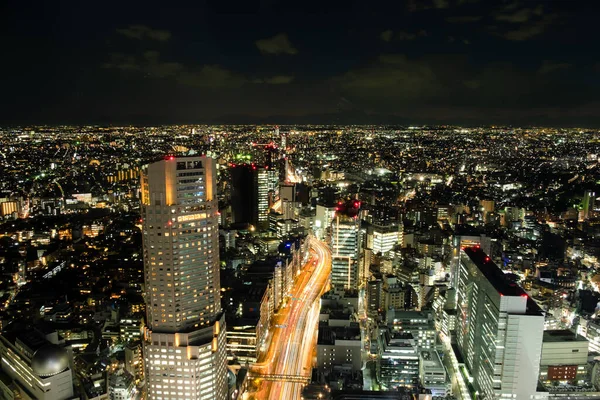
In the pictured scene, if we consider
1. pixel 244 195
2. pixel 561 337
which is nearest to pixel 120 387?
pixel 561 337

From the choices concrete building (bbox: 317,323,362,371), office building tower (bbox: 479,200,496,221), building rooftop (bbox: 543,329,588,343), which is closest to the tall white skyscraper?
concrete building (bbox: 317,323,362,371)

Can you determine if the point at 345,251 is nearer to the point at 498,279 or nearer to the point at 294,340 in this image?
the point at 294,340

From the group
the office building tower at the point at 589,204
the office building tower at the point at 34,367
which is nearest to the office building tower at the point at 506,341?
the office building tower at the point at 34,367

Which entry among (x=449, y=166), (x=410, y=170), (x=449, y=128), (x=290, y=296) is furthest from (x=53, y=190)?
(x=449, y=128)

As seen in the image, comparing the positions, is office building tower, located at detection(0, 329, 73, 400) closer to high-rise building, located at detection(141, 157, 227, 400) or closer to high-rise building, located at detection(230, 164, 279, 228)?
high-rise building, located at detection(141, 157, 227, 400)

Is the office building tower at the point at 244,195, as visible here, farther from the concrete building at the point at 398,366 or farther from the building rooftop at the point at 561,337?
the building rooftop at the point at 561,337

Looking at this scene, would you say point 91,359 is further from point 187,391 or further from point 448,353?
point 448,353

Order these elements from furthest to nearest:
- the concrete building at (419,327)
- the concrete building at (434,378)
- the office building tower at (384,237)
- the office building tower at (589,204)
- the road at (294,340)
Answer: the office building tower at (589,204)
the office building tower at (384,237)
the concrete building at (419,327)
the road at (294,340)
the concrete building at (434,378)
